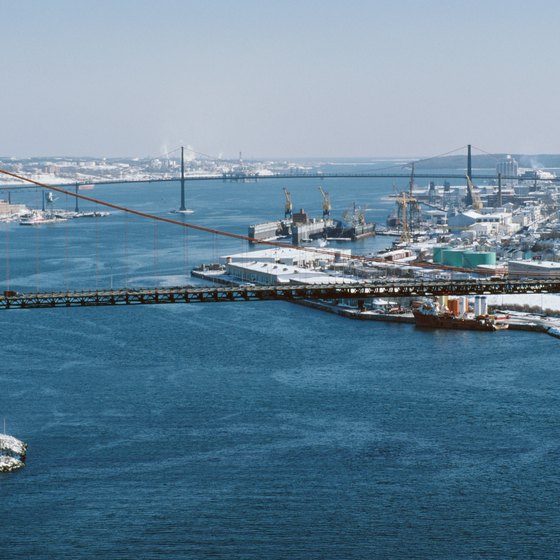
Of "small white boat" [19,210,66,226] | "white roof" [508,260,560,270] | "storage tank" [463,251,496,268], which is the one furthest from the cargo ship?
"small white boat" [19,210,66,226]

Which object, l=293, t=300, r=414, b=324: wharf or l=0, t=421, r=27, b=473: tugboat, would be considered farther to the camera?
l=293, t=300, r=414, b=324: wharf

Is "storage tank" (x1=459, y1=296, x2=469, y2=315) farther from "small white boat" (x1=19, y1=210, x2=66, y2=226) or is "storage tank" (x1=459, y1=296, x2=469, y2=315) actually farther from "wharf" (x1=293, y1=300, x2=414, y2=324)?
"small white boat" (x1=19, y1=210, x2=66, y2=226)

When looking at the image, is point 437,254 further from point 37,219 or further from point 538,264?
point 37,219

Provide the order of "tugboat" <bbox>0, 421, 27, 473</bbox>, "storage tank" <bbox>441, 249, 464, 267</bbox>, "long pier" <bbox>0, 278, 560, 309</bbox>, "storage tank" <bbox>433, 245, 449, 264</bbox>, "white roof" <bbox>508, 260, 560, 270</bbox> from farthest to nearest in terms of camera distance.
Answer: "storage tank" <bbox>433, 245, 449, 264</bbox>, "storage tank" <bbox>441, 249, 464, 267</bbox>, "white roof" <bbox>508, 260, 560, 270</bbox>, "long pier" <bbox>0, 278, 560, 309</bbox>, "tugboat" <bbox>0, 421, 27, 473</bbox>

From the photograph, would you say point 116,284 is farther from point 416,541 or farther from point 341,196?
point 341,196

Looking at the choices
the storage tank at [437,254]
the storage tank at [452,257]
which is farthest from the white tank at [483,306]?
the storage tank at [437,254]
